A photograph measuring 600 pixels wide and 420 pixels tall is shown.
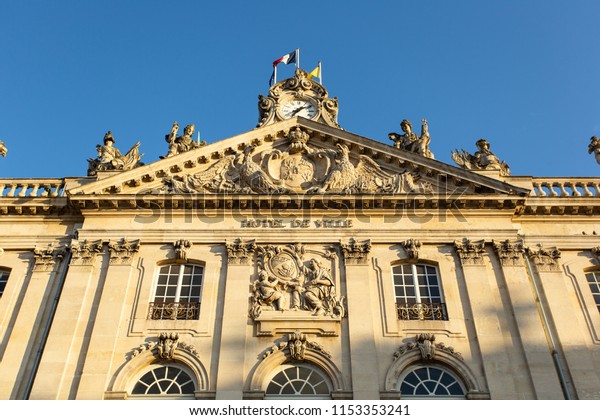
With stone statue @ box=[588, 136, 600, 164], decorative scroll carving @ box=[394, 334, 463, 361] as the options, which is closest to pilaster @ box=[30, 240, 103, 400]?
decorative scroll carving @ box=[394, 334, 463, 361]

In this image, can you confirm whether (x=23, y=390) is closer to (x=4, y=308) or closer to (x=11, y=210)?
(x=4, y=308)

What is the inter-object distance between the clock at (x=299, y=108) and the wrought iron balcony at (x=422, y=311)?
26.0ft

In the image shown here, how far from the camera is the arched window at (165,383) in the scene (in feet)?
46.5

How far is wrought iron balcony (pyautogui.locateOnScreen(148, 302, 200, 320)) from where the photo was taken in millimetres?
15445

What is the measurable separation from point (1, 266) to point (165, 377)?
19.5 ft

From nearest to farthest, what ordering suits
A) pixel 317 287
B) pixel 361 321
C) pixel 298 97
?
pixel 361 321, pixel 317 287, pixel 298 97

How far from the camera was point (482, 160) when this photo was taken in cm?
1894

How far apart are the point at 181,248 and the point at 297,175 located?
407 cm

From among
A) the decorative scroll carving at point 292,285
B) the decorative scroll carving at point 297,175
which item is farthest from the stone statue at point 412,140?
the decorative scroll carving at point 292,285

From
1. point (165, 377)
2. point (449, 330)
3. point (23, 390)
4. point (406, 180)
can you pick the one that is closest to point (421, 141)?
point (406, 180)

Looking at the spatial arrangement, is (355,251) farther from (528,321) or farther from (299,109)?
(299,109)

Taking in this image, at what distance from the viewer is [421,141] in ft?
63.5

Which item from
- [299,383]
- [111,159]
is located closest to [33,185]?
[111,159]

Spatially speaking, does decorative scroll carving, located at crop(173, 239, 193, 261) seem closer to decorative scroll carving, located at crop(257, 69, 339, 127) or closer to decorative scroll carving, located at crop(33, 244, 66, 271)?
decorative scroll carving, located at crop(33, 244, 66, 271)
